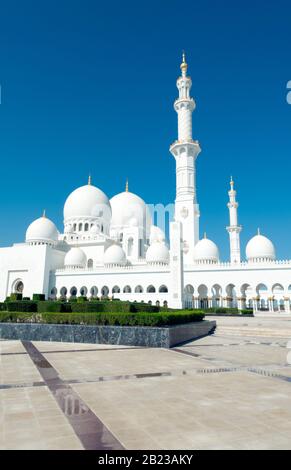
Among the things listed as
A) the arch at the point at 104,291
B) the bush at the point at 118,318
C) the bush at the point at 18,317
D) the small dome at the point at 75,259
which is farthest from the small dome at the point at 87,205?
the bush at the point at 118,318

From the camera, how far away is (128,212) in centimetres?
4850

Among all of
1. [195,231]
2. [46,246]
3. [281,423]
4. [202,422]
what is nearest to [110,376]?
[202,422]

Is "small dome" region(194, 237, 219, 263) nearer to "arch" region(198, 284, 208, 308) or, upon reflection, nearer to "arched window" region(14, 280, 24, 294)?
"arch" region(198, 284, 208, 308)

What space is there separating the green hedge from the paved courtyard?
2189 millimetres

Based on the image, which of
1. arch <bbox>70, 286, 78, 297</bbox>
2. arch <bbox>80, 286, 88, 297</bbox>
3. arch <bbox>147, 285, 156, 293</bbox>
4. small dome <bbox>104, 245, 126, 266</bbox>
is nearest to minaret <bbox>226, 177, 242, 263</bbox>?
arch <bbox>147, 285, 156, 293</bbox>

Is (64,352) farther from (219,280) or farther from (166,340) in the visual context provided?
(219,280)

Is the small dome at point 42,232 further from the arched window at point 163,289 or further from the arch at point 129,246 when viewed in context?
the arched window at point 163,289

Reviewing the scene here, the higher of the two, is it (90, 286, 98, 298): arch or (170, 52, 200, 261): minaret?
(170, 52, 200, 261): minaret

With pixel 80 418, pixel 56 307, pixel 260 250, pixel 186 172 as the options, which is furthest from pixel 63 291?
pixel 80 418

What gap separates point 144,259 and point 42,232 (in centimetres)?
1262

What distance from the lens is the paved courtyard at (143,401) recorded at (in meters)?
3.54

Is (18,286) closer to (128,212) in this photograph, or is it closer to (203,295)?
(128,212)

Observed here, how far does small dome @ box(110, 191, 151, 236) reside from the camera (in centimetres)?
4828
